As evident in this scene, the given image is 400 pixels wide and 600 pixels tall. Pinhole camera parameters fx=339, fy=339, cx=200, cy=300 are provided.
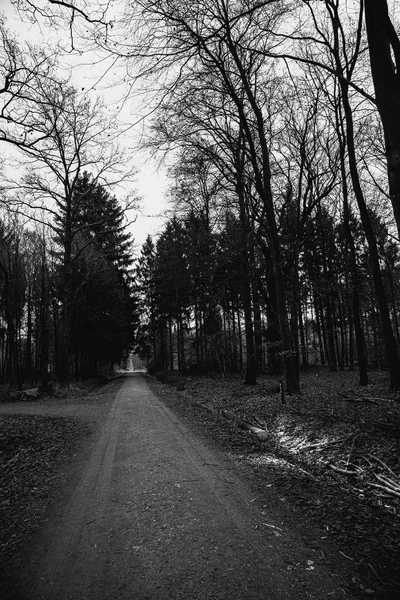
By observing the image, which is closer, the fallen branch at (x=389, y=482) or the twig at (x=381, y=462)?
the fallen branch at (x=389, y=482)

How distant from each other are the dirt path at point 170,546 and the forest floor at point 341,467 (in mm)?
387

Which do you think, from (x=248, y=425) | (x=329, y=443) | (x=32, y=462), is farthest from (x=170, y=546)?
(x=248, y=425)

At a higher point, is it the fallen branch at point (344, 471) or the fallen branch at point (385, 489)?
the fallen branch at point (385, 489)

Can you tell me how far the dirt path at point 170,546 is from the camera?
2645 mm

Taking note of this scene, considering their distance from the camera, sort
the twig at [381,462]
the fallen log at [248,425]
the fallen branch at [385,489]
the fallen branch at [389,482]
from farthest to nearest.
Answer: the fallen log at [248,425], the twig at [381,462], the fallen branch at [389,482], the fallen branch at [385,489]

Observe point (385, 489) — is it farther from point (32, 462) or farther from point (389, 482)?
point (32, 462)

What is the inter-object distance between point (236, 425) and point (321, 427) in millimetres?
2731

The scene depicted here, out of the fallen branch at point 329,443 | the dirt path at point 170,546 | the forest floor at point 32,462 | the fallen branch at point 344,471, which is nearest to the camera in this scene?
the dirt path at point 170,546

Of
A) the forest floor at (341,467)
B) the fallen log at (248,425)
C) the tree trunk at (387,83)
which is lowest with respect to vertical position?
the fallen log at (248,425)

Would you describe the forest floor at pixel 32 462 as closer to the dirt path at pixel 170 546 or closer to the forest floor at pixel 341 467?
the dirt path at pixel 170 546

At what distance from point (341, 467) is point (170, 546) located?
120 inches

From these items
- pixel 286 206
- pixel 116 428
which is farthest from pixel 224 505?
pixel 286 206

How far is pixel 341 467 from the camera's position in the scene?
201 inches

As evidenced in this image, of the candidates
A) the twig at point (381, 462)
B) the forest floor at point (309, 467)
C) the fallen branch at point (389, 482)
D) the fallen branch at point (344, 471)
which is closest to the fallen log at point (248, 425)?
the forest floor at point (309, 467)
